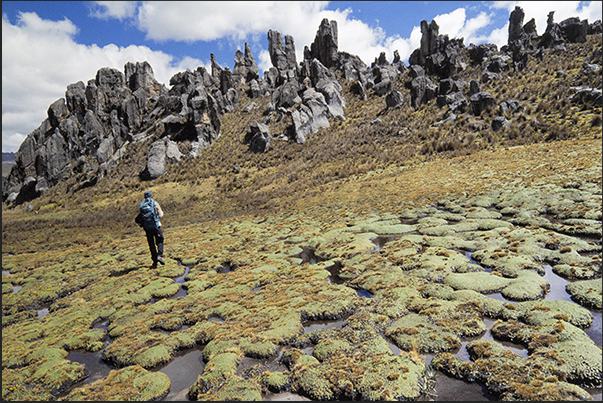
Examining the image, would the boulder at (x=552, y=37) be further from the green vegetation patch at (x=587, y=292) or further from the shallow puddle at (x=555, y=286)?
the green vegetation patch at (x=587, y=292)

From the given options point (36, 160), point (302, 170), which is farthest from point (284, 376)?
point (36, 160)

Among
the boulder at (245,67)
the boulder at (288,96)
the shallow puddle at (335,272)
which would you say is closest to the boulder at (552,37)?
the boulder at (288,96)

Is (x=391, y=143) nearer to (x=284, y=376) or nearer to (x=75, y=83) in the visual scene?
(x=284, y=376)

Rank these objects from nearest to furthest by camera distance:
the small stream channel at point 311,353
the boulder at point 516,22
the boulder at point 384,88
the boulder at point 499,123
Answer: the small stream channel at point 311,353 → the boulder at point 499,123 → the boulder at point 384,88 → the boulder at point 516,22

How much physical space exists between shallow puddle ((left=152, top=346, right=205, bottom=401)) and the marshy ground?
0.18 ft

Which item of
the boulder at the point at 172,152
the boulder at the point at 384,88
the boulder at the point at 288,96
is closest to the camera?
the boulder at the point at 172,152

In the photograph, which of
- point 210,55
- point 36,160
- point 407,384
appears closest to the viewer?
point 407,384

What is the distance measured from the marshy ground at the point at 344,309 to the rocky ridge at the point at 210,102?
41.8m

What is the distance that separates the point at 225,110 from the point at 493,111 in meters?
70.5

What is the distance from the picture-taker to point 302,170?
48.8m

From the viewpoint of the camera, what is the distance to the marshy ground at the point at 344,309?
6551 mm

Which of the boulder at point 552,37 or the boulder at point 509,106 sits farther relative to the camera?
the boulder at point 552,37

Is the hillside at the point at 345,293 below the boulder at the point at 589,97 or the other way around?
below

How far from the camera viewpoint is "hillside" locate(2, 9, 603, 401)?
6695 millimetres
